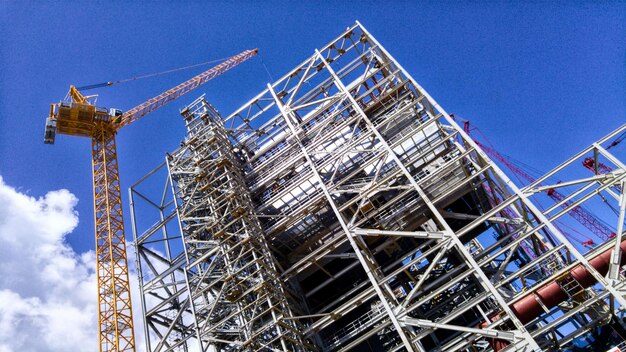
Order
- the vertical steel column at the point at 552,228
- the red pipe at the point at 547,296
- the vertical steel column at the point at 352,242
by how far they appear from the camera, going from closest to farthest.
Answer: the vertical steel column at the point at 552,228, the red pipe at the point at 547,296, the vertical steel column at the point at 352,242

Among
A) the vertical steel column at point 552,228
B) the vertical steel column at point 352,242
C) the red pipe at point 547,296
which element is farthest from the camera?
the vertical steel column at point 352,242

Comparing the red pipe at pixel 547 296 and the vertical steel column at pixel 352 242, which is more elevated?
the vertical steel column at pixel 352 242

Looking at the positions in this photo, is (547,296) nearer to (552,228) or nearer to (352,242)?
(552,228)

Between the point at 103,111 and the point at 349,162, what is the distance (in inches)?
1602

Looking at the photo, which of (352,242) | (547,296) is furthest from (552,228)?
(352,242)

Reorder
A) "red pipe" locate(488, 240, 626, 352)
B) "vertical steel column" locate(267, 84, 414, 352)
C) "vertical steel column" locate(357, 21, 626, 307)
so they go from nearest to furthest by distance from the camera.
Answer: "vertical steel column" locate(357, 21, 626, 307)
"red pipe" locate(488, 240, 626, 352)
"vertical steel column" locate(267, 84, 414, 352)

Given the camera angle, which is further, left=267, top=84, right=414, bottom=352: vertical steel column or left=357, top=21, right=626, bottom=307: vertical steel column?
left=267, top=84, right=414, bottom=352: vertical steel column

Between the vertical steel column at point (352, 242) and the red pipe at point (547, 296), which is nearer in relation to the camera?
the red pipe at point (547, 296)

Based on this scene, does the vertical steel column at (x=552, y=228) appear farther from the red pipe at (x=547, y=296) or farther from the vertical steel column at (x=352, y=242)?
the vertical steel column at (x=352, y=242)

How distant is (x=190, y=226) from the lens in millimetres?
30547

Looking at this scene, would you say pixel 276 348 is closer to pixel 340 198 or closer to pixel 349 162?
pixel 340 198

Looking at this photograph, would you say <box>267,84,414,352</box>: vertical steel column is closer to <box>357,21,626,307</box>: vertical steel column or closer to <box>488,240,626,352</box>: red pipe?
<box>488,240,626,352</box>: red pipe

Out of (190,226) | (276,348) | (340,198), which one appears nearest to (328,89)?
(340,198)

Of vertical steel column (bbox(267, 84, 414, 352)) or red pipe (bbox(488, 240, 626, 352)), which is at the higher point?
vertical steel column (bbox(267, 84, 414, 352))
